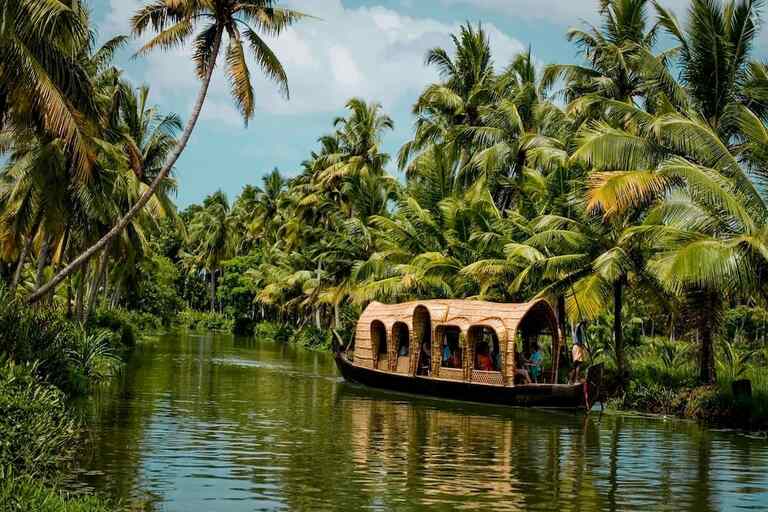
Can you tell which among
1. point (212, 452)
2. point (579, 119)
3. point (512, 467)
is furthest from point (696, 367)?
point (212, 452)

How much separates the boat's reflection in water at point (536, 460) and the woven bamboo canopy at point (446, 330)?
1265 mm

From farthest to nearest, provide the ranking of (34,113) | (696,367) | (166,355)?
1. (166,355)
2. (696,367)
3. (34,113)

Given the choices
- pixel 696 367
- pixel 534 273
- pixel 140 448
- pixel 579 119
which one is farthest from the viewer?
pixel 579 119

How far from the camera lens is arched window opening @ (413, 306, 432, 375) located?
2145 centimetres

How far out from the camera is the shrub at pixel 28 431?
879 cm

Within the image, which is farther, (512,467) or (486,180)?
(486,180)

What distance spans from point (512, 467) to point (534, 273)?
9531 mm

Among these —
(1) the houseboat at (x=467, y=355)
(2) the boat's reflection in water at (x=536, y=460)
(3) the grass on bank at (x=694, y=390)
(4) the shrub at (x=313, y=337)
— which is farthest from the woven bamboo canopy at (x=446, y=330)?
(4) the shrub at (x=313, y=337)

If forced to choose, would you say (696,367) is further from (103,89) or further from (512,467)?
(103,89)

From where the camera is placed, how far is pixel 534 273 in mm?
21062

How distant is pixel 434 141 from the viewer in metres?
32.7

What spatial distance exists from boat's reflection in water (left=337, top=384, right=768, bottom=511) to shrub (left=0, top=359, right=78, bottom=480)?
10.9 ft

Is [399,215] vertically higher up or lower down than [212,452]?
higher up

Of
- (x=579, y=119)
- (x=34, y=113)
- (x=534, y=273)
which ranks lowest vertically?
(x=534, y=273)
